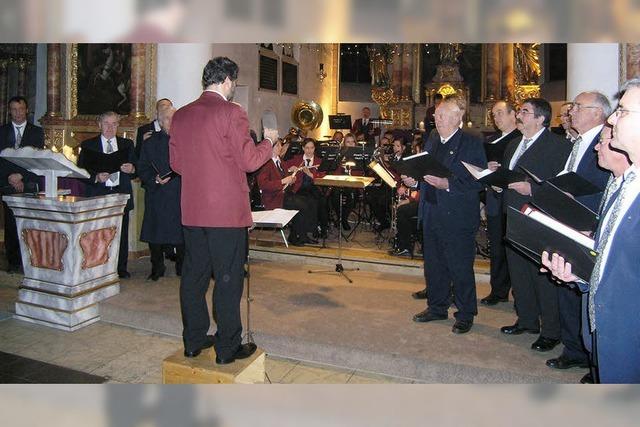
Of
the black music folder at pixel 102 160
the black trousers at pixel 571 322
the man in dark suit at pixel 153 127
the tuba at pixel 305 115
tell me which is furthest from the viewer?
the tuba at pixel 305 115

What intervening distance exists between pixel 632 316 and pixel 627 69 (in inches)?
135

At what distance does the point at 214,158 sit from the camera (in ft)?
9.53

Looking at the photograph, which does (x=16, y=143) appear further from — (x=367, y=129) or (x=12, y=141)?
(x=367, y=129)

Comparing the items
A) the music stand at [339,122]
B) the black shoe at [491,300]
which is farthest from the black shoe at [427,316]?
the music stand at [339,122]

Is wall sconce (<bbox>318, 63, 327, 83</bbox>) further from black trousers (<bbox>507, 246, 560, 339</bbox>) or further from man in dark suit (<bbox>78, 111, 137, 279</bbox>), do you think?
black trousers (<bbox>507, 246, 560, 339</bbox>)

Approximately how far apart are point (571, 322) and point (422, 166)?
1.39 metres

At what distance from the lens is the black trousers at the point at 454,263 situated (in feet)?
13.7

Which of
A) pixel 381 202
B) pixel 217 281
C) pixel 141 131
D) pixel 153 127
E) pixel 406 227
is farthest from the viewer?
pixel 381 202

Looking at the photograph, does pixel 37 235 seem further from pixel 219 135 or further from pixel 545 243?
pixel 545 243

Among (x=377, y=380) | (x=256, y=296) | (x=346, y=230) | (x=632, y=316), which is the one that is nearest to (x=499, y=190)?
(x=377, y=380)

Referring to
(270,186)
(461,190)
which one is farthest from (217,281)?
(270,186)

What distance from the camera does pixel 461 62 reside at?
1708 cm

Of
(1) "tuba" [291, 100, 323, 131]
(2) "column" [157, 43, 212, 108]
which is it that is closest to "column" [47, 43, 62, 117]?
(2) "column" [157, 43, 212, 108]

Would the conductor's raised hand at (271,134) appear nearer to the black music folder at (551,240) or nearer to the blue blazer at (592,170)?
the black music folder at (551,240)
